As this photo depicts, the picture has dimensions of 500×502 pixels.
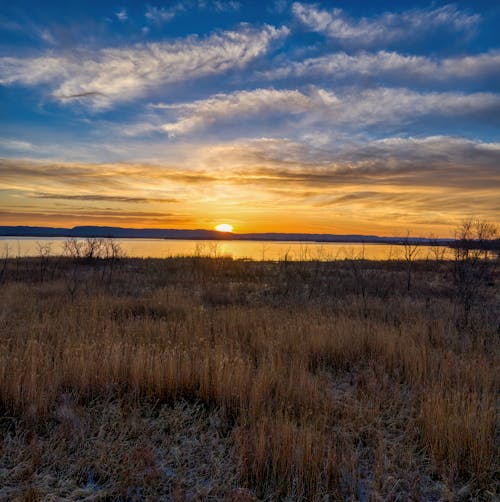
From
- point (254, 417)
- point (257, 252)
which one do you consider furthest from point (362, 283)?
point (257, 252)

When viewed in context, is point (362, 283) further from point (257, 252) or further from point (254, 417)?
point (257, 252)

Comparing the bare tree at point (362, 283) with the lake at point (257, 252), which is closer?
the bare tree at point (362, 283)

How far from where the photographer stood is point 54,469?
10.2 ft

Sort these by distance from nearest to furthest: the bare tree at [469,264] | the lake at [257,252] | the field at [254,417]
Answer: the field at [254,417], the bare tree at [469,264], the lake at [257,252]

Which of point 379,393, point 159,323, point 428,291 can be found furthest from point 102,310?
point 428,291

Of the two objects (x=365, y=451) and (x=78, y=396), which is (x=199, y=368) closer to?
(x=78, y=396)

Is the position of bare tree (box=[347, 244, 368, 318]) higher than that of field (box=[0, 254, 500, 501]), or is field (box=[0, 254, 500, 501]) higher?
bare tree (box=[347, 244, 368, 318])

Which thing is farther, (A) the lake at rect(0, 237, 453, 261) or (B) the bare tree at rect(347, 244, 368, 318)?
(A) the lake at rect(0, 237, 453, 261)

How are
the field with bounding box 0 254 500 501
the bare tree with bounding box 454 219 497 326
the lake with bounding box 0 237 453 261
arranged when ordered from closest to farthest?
the field with bounding box 0 254 500 501 → the bare tree with bounding box 454 219 497 326 → the lake with bounding box 0 237 453 261

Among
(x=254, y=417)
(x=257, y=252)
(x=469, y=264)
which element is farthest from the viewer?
(x=257, y=252)

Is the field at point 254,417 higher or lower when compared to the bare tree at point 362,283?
lower

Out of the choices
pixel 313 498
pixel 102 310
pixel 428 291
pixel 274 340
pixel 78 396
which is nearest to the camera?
pixel 313 498

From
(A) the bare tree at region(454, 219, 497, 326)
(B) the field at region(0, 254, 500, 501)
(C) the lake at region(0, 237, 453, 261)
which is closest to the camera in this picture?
(B) the field at region(0, 254, 500, 501)

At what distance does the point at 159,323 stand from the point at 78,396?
3.51m
